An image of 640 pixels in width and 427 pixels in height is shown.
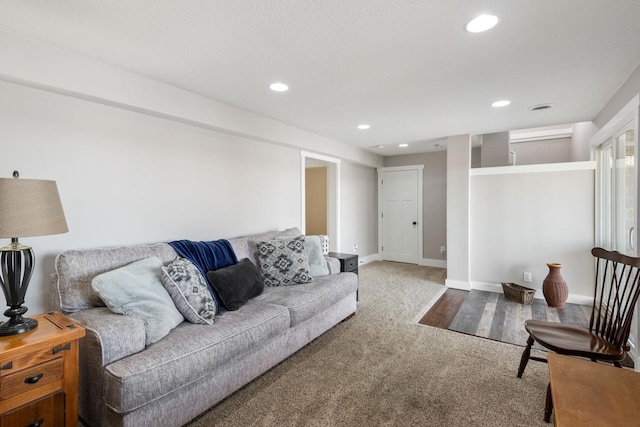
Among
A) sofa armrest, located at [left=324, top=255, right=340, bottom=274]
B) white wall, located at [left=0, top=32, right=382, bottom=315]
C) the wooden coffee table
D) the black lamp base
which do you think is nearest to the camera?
the wooden coffee table

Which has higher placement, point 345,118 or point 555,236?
point 345,118

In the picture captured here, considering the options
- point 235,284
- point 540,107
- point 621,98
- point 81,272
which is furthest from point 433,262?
point 81,272

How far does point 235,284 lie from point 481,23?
2.43 m

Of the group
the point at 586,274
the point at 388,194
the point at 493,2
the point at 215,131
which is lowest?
the point at 586,274

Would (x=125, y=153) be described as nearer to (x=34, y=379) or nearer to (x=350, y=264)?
(x=34, y=379)

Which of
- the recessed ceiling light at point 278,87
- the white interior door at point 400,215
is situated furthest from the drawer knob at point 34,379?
the white interior door at point 400,215

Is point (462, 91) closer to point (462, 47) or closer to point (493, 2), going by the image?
point (462, 47)

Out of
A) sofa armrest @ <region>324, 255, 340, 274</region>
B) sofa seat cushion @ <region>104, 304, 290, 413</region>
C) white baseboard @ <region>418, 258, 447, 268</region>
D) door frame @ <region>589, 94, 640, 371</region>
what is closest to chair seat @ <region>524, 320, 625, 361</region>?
door frame @ <region>589, 94, 640, 371</region>

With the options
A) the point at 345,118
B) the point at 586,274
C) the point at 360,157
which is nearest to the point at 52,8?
the point at 345,118

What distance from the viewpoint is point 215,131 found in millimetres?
3332

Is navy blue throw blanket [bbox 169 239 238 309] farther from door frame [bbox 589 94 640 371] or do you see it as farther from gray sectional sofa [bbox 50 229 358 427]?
door frame [bbox 589 94 640 371]

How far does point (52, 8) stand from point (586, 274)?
5740 millimetres

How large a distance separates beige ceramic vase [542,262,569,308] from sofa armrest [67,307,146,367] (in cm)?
435

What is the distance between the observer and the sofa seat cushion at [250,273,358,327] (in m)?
2.53
